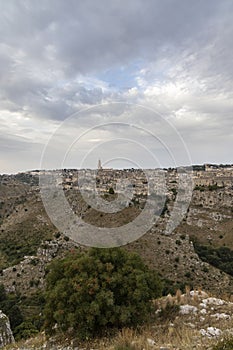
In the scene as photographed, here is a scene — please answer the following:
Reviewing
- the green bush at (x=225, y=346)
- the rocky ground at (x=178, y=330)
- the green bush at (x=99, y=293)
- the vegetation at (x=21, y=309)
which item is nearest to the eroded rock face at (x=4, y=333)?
the rocky ground at (x=178, y=330)

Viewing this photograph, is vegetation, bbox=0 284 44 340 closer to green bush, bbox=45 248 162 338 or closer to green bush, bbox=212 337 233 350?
green bush, bbox=45 248 162 338

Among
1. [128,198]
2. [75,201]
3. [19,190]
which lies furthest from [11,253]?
[19,190]

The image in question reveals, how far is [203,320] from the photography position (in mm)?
7918

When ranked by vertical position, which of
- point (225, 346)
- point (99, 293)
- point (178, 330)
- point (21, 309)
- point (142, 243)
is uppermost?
point (99, 293)

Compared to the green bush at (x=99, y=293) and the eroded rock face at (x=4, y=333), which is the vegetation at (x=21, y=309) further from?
the green bush at (x=99, y=293)

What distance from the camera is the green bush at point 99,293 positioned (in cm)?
727

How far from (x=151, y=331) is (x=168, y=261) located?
24.0m

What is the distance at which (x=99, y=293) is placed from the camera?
7352mm

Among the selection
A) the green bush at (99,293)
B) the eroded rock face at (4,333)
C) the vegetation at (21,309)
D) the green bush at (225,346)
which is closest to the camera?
the green bush at (225,346)

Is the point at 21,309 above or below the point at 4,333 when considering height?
below

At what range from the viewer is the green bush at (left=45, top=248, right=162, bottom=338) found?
7.27 meters

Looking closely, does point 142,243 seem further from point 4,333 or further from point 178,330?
point 178,330

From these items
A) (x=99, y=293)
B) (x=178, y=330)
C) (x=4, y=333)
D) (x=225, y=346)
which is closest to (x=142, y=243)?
(x=4, y=333)

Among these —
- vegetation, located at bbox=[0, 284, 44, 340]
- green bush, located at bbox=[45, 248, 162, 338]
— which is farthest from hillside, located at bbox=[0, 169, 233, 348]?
green bush, located at bbox=[45, 248, 162, 338]
